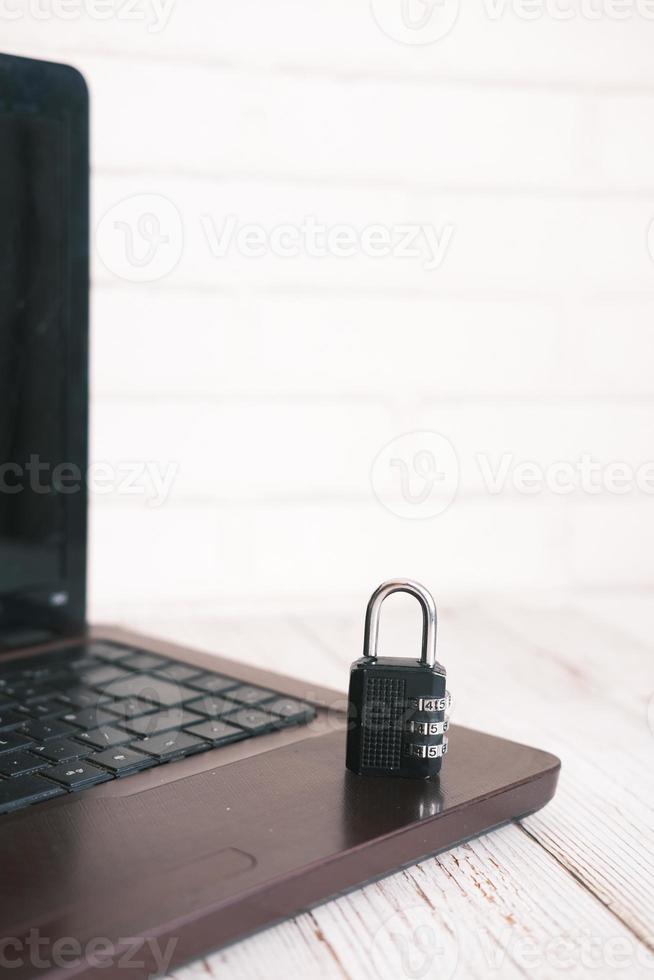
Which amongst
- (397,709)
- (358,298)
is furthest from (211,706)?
(358,298)

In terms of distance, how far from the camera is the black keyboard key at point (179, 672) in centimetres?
72

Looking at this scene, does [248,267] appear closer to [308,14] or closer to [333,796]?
[308,14]

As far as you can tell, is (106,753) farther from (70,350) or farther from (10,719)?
(70,350)

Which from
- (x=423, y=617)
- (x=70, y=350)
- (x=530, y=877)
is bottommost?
(x=530, y=877)

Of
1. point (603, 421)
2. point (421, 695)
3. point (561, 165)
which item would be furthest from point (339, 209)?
point (421, 695)

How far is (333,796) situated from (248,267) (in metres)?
0.77

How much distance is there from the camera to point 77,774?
53 centimetres

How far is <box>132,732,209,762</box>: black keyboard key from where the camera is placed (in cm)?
57

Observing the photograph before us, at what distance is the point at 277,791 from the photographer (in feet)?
1.74

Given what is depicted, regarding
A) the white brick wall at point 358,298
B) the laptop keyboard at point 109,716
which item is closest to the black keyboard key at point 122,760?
the laptop keyboard at point 109,716

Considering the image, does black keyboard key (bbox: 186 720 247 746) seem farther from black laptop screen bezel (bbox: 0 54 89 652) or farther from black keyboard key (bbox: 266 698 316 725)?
black laptop screen bezel (bbox: 0 54 89 652)

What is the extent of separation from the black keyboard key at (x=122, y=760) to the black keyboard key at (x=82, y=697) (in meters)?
0.08

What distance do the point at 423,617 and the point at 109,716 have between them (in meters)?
0.19

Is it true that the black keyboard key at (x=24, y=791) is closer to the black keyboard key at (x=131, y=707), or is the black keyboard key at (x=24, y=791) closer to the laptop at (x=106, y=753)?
the laptop at (x=106, y=753)
